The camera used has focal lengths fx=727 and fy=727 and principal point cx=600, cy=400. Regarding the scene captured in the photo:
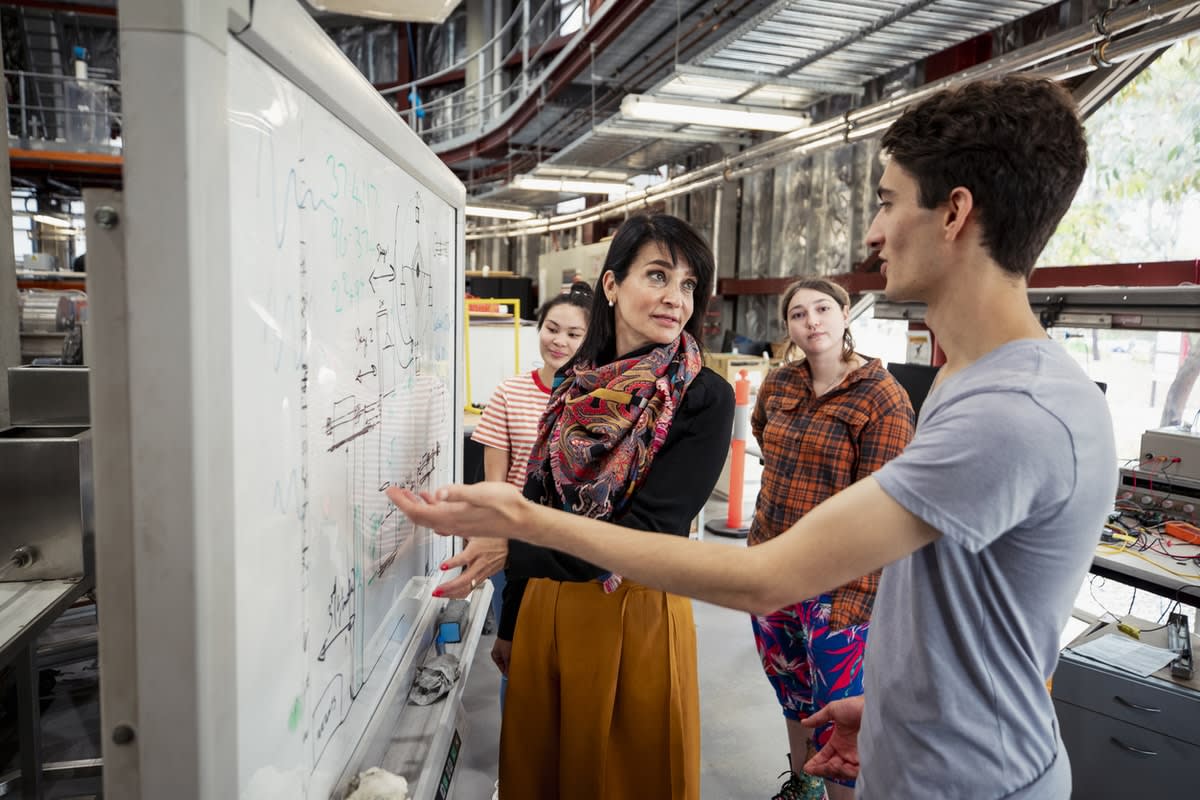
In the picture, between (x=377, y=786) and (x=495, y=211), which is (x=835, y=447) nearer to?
(x=377, y=786)

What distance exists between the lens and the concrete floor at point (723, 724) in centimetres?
270

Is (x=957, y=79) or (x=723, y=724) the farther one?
(x=957, y=79)

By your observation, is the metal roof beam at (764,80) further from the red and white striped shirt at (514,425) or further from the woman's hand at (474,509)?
the woman's hand at (474,509)

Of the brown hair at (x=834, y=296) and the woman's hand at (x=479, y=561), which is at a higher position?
the brown hair at (x=834, y=296)

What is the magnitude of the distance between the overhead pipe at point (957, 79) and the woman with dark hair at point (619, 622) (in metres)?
0.71

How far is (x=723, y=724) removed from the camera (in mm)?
3100

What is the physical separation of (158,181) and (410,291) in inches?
31.6

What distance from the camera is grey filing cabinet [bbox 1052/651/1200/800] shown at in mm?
2211

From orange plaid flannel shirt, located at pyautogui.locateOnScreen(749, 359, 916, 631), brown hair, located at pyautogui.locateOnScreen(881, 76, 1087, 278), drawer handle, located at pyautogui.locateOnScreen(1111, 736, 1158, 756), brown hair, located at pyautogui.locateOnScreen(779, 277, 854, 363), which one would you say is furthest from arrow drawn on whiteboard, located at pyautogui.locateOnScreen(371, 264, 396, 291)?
drawer handle, located at pyautogui.locateOnScreen(1111, 736, 1158, 756)

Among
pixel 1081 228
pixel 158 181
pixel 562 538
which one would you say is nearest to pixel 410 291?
pixel 562 538

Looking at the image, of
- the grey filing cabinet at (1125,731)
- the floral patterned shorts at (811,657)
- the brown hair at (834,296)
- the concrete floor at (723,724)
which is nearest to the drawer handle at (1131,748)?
the grey filing cabinet at (1125,731)

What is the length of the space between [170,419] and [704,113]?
4.32 m

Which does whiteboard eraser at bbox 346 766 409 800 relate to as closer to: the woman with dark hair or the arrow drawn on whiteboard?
the woman with dark hair

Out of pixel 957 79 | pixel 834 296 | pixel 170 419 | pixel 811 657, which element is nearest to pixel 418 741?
pixel 170 419
